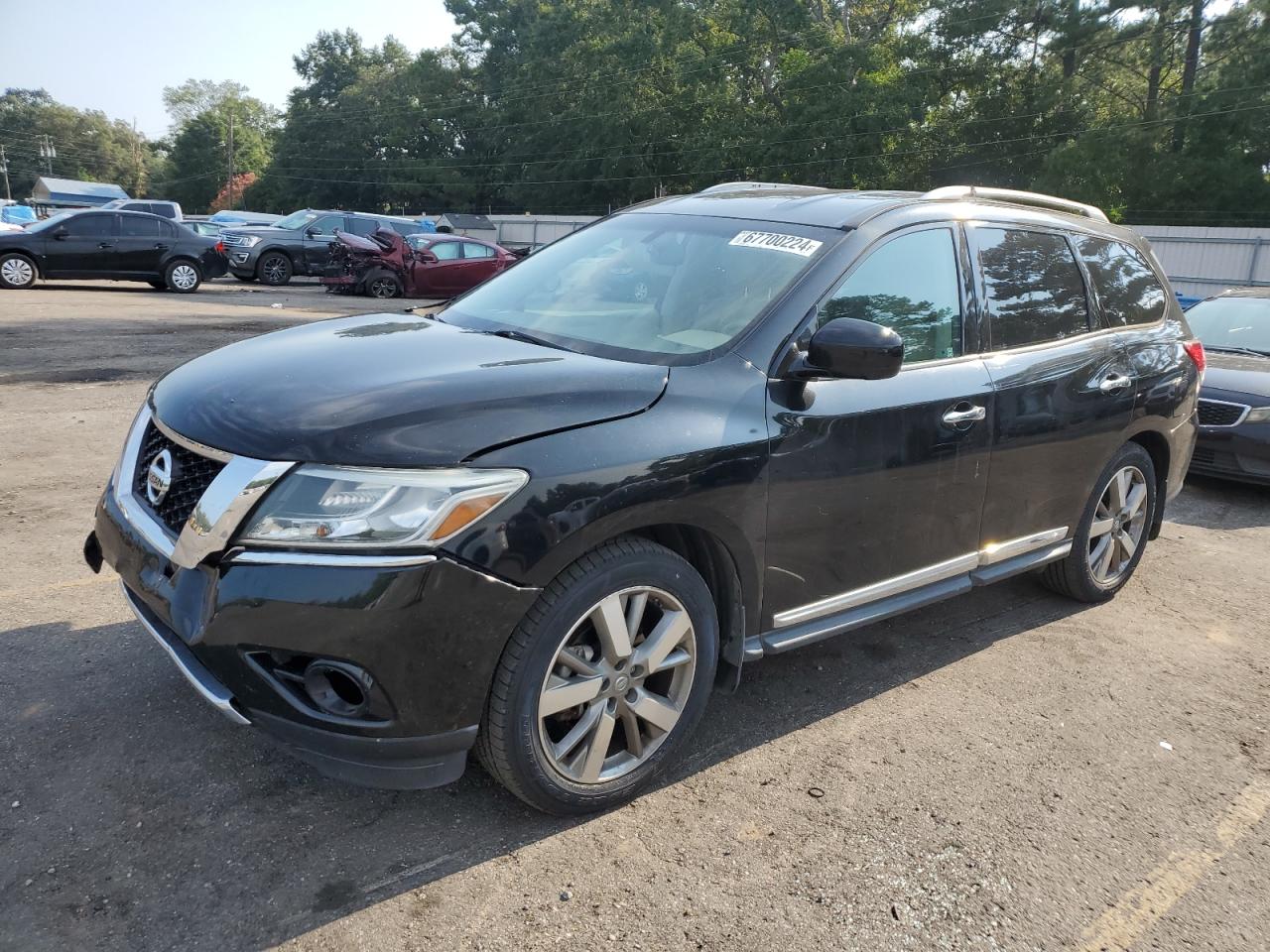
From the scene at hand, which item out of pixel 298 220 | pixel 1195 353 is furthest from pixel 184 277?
pixel 1195 353

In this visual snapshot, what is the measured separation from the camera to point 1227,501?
7.22m

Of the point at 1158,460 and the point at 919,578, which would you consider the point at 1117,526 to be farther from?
the point at 919,578

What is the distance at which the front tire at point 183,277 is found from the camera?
18516 millimetres

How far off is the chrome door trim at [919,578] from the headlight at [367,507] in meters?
1.23

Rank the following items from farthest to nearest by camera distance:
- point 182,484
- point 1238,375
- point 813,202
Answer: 1. point 1238,375
2. point 813,202
3. point 182,484

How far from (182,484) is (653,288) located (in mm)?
1711

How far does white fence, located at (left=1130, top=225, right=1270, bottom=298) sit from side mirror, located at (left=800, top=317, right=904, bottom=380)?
23405 mm

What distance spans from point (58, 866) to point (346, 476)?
1.25 m

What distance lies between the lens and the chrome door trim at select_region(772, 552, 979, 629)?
10.6ft

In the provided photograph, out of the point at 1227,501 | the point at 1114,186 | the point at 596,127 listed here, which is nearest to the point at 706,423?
the point at 1227,501

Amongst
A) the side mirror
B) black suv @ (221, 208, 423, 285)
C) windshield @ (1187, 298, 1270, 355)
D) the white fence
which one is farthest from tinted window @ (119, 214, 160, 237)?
the white fence

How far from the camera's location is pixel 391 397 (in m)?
2.63

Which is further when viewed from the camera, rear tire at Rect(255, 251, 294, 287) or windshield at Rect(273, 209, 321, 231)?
windshield at Rect(273, 209, 321, 231)

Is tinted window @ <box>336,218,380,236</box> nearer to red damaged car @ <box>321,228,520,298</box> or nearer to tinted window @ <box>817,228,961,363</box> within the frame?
red damaged car @ <box>321,228,520,298</box>
